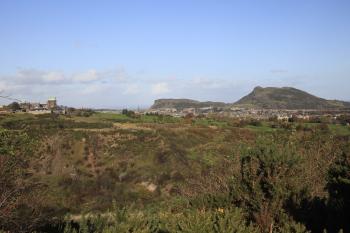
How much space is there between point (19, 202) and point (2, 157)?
1246 mm

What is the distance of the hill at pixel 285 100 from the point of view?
454 ft

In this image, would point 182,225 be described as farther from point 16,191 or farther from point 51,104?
point 51,104

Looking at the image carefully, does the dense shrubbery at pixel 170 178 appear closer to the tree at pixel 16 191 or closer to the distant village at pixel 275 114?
the tree at pixel 16 191

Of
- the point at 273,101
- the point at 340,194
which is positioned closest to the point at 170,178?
the point at 340,194

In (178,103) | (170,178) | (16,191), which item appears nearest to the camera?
(16,191)

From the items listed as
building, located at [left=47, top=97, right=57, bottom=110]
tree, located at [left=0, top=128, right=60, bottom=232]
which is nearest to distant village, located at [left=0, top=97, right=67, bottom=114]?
building, located at [left=47, top=97, right=57, bottom=110]

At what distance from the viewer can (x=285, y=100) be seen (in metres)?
151

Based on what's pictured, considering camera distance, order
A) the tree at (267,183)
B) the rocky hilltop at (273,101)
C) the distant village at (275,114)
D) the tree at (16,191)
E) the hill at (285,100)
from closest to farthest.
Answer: the tree at (16,191)
the tree at (267,183)
the distant village at (275,114)
the hill at (285,100)
the rocky hilltop at (273,101)

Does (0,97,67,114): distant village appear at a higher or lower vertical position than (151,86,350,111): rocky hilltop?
lower

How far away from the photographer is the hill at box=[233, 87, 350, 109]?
138375 mm

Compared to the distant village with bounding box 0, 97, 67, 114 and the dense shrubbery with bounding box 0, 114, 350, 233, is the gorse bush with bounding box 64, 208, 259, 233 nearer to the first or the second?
the dense shrubbery with bounding box 0, 114, 350, 233

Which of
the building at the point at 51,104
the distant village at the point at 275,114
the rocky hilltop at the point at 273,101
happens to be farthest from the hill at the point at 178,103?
the building at the point at 51,104

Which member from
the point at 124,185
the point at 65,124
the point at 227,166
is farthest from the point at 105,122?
the point at 227,166

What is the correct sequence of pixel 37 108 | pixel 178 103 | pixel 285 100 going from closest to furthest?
pixel 37 108, pixel 285 100, pixel 178 103
